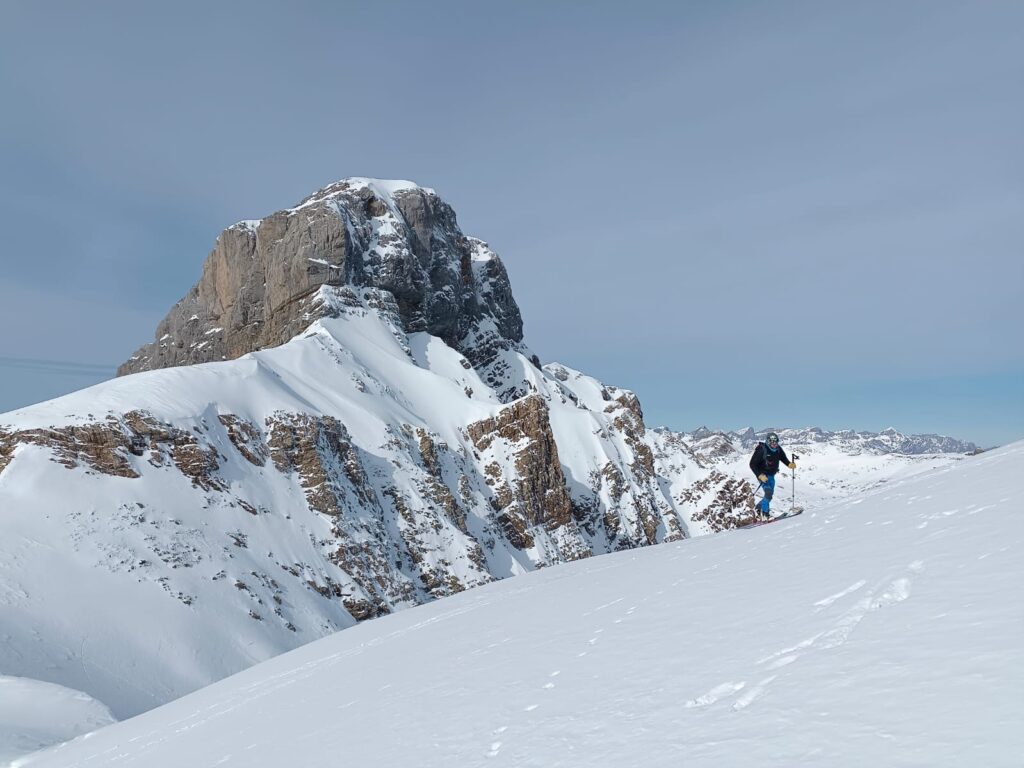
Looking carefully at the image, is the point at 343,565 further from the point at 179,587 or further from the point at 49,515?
the point at 49,515

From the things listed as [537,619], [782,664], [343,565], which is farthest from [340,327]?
[782,664]

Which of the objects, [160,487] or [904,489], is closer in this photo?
[904,489]

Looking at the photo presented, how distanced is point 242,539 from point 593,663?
37.2m

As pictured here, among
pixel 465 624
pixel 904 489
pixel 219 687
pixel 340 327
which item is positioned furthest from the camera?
pixel 340 327

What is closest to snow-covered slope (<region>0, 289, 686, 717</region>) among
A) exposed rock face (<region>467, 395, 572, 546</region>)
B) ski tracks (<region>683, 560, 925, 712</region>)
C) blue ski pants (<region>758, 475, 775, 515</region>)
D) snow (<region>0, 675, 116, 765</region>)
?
exposed rock face (<region>467, 395, 572, 546</region>)

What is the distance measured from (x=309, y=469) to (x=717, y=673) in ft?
158

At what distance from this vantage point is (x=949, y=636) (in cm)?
448

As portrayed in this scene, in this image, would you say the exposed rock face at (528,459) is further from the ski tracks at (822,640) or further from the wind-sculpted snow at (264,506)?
the ski tracks at (822,640)

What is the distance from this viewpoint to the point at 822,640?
538cm

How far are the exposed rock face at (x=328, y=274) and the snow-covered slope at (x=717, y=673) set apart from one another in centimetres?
7985

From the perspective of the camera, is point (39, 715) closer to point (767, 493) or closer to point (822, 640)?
point (822, 640)

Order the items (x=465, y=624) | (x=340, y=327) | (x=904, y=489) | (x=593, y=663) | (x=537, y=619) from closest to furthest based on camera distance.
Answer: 1. (x=593, y=663)
2. (x=537, y=619)
3. (x=465, y=624)
4. (x=904, y=489)
5. (x=340, y=327)

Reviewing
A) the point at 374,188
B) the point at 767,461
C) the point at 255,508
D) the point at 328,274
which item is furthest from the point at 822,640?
the point at 374,188

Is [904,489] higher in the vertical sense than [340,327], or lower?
lower
